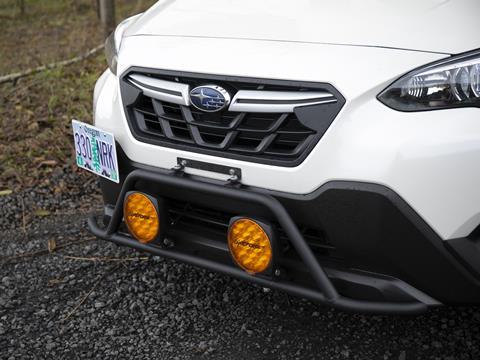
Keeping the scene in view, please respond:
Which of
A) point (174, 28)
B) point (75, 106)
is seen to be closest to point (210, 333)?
point (174, 28)

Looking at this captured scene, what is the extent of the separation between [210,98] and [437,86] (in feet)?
2.46

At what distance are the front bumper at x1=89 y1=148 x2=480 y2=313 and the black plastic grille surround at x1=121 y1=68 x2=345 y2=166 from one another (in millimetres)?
126

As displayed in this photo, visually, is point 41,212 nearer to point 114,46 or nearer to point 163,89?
point 114,46

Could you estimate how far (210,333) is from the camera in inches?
104

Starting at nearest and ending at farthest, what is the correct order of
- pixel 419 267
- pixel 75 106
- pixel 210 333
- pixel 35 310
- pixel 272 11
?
pixel 419 267, pixel 272 11, pixel 210 333, pixel 35 310, pixel 75 106

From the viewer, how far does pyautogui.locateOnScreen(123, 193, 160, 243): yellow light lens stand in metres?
2.41

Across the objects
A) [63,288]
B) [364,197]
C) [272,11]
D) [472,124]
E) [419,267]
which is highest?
[272,11]

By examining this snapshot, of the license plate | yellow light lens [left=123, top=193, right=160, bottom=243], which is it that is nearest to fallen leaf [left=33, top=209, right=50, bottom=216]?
the license plate

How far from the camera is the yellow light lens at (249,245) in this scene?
2.17m

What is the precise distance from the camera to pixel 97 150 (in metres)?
2.63

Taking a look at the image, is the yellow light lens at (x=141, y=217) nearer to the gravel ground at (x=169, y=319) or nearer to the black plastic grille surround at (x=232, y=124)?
the black plastic grille surround at (x=232, y=124)

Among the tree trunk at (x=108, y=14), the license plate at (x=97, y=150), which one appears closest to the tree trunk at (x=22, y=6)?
the tree trunk at (x=108, y=14)

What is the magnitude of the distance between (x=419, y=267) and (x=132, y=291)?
1.44 metres

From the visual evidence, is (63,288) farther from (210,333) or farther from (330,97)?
(330,97)
